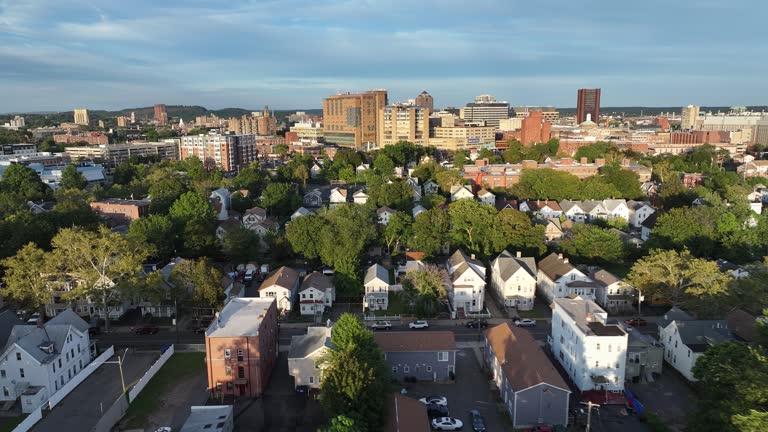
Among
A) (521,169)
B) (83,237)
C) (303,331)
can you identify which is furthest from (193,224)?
(521,169)

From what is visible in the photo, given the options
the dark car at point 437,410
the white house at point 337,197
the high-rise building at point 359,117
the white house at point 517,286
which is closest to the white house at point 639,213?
the white house at point 517,286

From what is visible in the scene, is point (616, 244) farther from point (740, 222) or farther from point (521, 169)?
point (521, 169)

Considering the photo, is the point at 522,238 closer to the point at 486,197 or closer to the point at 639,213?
the point at 486,197

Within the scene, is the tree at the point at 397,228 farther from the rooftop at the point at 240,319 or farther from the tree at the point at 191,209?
the rooftop at the point at 240,319

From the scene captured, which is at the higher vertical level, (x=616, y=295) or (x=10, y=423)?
(x=616, y=295)

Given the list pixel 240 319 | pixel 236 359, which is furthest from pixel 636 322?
pixel 236 359

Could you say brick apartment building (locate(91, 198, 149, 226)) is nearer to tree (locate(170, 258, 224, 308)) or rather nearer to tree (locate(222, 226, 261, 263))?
tree (locate(222, 226, 261, 263))

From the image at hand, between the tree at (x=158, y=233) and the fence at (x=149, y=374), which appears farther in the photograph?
the tree at (x=158, y=233)
